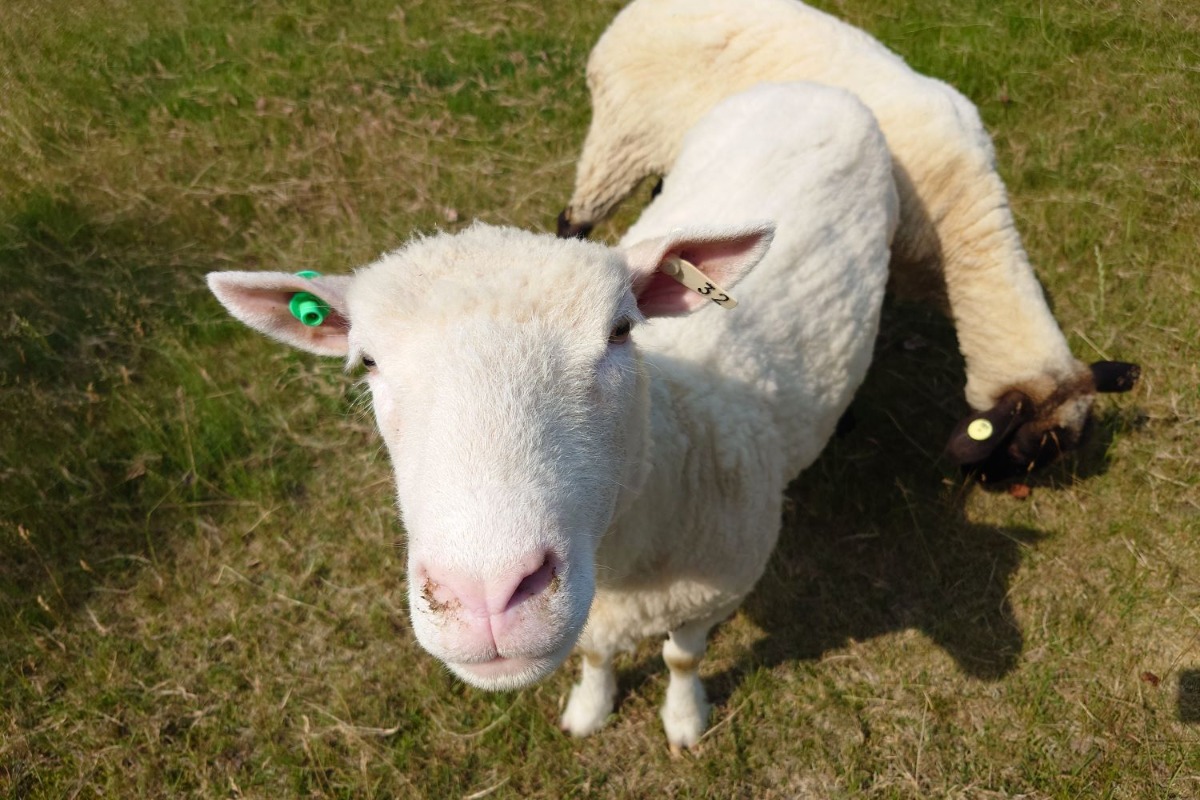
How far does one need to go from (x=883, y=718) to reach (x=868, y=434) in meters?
1.60

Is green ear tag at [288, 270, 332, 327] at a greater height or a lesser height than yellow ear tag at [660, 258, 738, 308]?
lesser

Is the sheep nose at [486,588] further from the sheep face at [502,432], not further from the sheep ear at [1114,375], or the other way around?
the sheep ear at [1114,375]

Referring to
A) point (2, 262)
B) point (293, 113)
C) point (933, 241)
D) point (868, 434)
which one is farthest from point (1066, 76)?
point (2, 262)

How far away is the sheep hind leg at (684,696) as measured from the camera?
10.2ft

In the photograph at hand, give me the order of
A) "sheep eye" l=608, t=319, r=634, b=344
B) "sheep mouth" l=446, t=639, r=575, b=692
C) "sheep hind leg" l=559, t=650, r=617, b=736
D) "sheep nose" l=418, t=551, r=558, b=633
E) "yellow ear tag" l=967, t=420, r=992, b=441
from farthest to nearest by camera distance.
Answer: "yellow ear tag" l=967, t=420, r=992, b=441 < "sheep hind leg" l=559, t=650, r=617, b=736 < "sheep eye" l=608, t=319, r=634, b=344 < "sheep mouth" l=446, t=639, r=575, b=692 < "sheep nose" l=418, t=551, r=558, b=633

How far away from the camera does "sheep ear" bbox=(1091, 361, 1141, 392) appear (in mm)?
3662

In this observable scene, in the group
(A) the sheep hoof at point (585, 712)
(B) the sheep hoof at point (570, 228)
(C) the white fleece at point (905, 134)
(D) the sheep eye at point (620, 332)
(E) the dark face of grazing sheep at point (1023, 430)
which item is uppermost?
(D) the sheep eye at point (620, 332)

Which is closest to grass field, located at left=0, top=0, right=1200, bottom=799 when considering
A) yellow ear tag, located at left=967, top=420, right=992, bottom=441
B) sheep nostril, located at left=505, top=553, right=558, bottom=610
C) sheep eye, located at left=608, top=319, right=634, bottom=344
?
yellow ear tag, located at left=967, top=420, right=992, bottom=441

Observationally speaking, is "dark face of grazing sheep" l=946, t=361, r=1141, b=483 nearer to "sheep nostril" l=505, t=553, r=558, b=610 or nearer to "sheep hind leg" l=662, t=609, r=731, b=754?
"sheep hind leg" l=662, t=609, r=731, b=754

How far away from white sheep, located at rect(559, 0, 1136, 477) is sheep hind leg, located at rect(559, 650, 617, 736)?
1.93 m

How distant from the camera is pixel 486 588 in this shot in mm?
1443

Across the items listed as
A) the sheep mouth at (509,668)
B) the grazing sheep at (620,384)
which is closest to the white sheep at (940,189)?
the grazing sheep at (620,384)

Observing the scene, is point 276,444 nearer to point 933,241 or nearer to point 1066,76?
point 933,241

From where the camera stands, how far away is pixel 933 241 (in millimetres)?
3947
